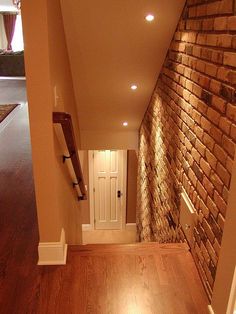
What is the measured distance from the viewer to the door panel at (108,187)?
262 inches

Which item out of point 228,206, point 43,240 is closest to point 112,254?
point 43,240

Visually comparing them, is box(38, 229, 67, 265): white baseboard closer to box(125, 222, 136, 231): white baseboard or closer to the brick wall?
the brick wall

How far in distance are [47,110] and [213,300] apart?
56.9 inches

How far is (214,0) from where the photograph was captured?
1.84m

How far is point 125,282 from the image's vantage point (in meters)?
2.05

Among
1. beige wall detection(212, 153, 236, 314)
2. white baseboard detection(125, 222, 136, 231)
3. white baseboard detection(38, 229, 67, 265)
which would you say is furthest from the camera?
white baseboard detection(125, 222, 136, 231)

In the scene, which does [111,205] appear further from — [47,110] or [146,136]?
[47,110]

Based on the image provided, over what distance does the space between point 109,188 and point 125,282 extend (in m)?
4.88

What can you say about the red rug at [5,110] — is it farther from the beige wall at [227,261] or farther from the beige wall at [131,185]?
the beige wall at [227,261]

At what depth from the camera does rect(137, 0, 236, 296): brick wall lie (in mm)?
1682

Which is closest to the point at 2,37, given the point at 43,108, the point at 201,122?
the point at 43,108

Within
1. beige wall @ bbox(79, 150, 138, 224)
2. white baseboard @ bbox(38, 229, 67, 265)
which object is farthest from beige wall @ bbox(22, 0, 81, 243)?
beige wall @ bbox(79, 150, 138, 224)

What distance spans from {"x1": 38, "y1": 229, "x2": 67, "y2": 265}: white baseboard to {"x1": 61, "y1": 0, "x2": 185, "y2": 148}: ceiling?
1.78 m

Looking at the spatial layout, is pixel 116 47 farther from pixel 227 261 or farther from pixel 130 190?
pixel 130 190
